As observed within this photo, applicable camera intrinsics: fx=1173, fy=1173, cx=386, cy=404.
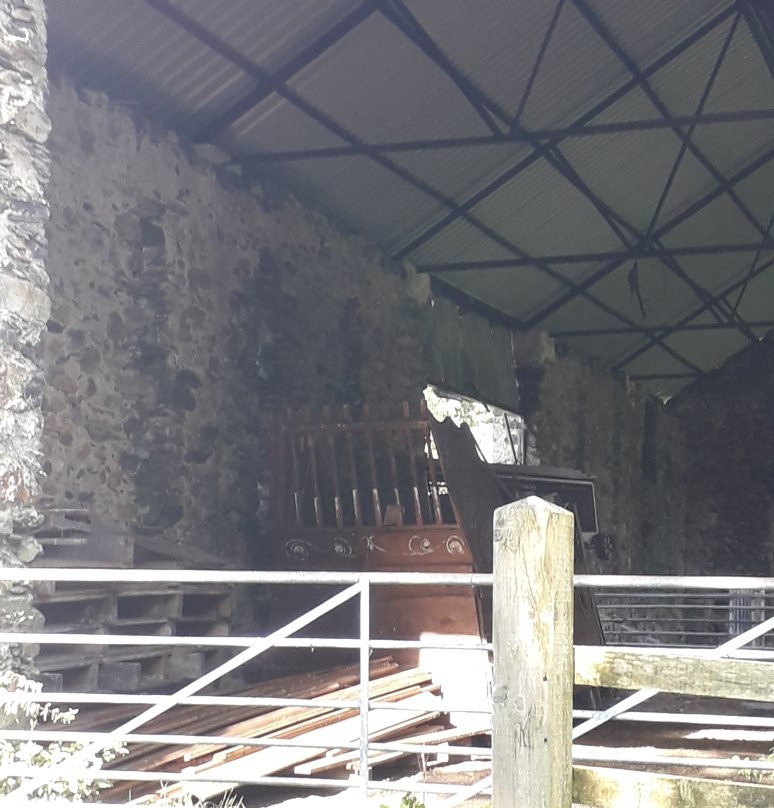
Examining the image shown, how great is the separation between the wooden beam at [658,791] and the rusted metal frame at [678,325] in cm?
1277

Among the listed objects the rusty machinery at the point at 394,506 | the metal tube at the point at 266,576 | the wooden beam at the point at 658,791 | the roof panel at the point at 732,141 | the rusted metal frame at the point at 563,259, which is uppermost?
the roof panel at the point at 732,141

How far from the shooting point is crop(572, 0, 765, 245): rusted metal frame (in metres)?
9.18

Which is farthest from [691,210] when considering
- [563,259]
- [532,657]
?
[532,657]

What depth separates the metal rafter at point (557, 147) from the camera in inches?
325

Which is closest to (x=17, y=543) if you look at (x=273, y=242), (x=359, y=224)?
(x=273, y=242)

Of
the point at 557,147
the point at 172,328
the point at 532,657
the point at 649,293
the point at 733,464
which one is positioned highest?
the point at 649,293

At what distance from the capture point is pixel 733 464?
19578mm

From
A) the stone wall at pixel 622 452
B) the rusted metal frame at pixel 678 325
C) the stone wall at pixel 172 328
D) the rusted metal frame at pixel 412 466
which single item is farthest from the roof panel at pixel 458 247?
the rusted metal frame at pixel 678 325

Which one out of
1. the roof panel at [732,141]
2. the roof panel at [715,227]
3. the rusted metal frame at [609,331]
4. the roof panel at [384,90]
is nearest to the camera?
the roof panel at [384,90]

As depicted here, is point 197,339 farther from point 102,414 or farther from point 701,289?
point 701,289

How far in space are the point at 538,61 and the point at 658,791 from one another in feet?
23.1

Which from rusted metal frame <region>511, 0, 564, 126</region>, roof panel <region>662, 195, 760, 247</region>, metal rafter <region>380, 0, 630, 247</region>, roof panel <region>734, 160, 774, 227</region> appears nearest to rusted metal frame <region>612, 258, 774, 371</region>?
roof panel <region>662, 195, 760, 247</region>

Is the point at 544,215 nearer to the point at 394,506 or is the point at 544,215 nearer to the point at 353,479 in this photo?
the point at 353,479

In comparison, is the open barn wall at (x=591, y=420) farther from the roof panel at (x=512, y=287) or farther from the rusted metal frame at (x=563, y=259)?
the rusted metal frame at (x=563, y=259)
